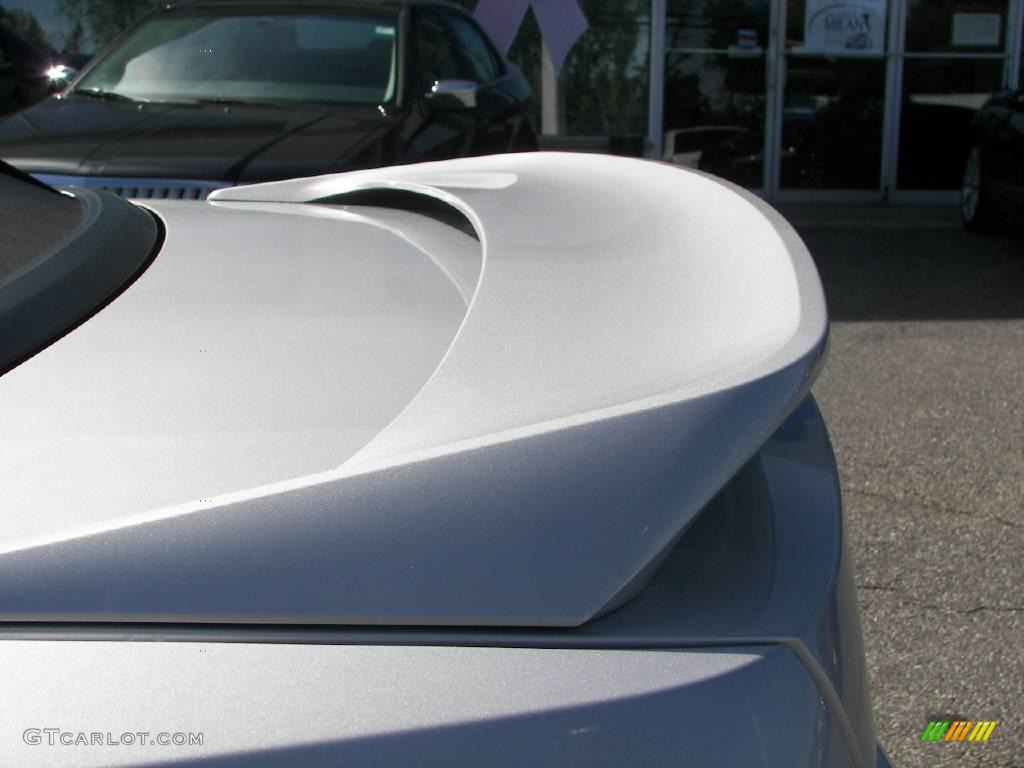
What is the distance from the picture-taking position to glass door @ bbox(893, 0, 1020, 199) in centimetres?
1058

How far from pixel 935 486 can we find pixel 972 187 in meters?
5.64

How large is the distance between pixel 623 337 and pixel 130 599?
536 mm

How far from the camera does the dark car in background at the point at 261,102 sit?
4.32 meters

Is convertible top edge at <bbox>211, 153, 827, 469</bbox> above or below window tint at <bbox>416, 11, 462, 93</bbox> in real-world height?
below

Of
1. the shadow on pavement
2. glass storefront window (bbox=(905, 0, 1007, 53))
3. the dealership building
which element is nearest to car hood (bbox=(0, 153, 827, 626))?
the shadow on pavement

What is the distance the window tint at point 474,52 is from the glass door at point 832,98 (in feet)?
16.2

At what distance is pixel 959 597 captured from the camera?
3.12 metres

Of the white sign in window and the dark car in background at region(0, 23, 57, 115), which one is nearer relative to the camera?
the dark car in background at region(0, 23, 57, 115)

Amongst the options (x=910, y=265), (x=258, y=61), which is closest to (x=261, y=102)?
(x=258, y=61)

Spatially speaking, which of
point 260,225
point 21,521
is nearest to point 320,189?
point 260,225

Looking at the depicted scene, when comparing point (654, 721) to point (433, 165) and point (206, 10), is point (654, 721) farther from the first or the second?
point (206, 10)

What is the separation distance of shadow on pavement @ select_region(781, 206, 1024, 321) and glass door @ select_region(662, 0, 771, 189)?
2.77ft

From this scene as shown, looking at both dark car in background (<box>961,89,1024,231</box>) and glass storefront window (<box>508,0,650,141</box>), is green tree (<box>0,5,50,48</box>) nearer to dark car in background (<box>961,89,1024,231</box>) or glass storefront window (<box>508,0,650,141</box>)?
glass storefront window (<box>508,0,650,141</box>)

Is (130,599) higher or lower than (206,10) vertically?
lower
